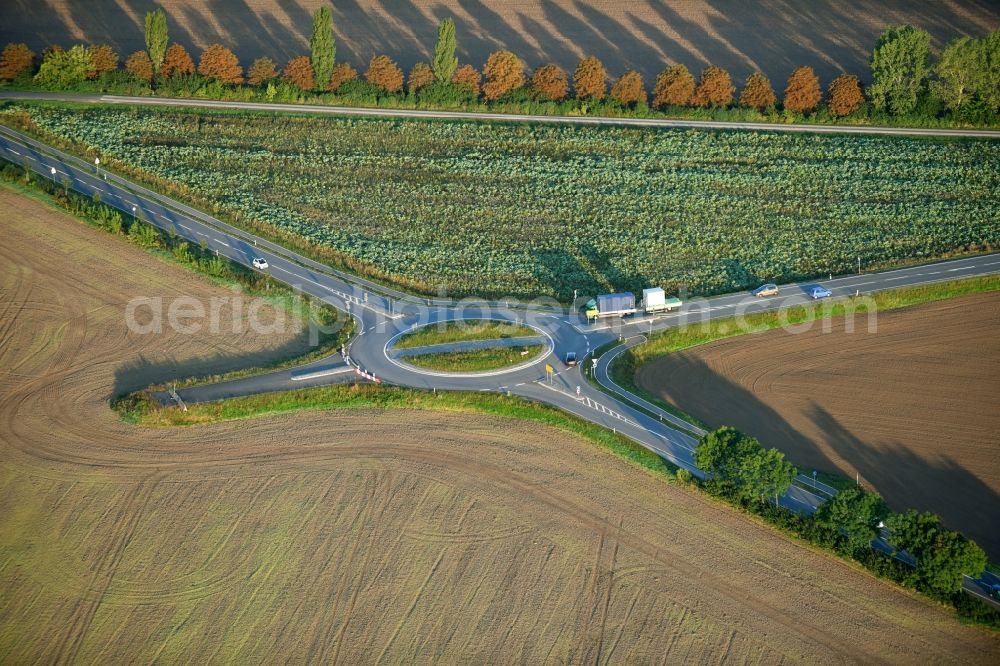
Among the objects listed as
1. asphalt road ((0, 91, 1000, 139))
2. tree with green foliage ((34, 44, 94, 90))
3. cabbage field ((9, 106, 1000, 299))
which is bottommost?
cabbage field ((9, 106, 1000, 299))

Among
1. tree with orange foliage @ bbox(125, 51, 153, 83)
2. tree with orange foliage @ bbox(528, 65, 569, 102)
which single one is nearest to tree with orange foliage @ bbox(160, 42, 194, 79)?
tree with orange foliage @ bbox(125, 51, 153, 83)

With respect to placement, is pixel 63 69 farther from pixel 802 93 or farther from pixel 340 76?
pixel 802 93

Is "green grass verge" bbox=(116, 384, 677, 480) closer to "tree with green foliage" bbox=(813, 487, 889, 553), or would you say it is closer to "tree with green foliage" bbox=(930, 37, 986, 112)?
"tree with green foliage" bbox=(813, 487, 889, 553)

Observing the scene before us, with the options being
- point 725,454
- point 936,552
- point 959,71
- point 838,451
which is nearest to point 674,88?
point 959,71

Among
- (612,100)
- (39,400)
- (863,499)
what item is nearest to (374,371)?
(39,400)

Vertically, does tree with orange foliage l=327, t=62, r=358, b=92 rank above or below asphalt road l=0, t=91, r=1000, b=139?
above

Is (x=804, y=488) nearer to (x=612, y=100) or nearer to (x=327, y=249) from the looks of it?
(x=327, y=249)

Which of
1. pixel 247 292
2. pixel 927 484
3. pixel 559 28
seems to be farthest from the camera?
pixel 559 28
